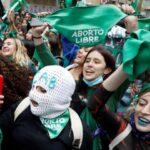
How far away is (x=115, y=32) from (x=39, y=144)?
75.0 inches

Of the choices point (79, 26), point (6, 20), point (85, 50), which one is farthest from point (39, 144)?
point (6, 20)

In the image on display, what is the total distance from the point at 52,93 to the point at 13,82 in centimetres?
30

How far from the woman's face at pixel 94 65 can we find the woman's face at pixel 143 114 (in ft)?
3.04

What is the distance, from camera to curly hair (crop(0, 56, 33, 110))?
2.39 metres

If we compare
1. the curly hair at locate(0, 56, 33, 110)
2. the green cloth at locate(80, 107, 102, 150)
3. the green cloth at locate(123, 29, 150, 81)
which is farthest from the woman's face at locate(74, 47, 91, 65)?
the green cloth at locate(123, 29, 150, 81)

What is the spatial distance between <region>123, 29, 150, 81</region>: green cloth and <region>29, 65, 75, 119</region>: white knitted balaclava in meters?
0.41

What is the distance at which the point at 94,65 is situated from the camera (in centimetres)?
321

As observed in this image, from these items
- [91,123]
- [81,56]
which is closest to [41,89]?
[91,123]

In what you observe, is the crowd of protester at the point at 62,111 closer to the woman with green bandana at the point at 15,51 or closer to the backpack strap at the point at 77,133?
the backpack strap at the point at 77,133

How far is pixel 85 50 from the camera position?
3.69 meters

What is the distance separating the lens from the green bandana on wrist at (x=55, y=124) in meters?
2.26

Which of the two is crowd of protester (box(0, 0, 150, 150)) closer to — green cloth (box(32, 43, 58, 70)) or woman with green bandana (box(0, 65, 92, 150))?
woman with green bandana (box(0, 65, 92, 150))

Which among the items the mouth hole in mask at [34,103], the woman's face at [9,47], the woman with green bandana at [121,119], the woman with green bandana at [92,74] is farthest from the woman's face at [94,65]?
the woman's face at [9,47]

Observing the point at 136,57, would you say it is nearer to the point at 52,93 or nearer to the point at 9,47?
the point at 52,93
